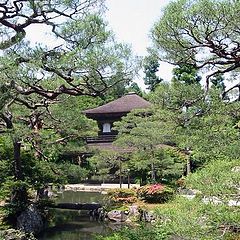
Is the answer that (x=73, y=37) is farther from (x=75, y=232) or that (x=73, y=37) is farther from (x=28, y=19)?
(x=75, y=232)

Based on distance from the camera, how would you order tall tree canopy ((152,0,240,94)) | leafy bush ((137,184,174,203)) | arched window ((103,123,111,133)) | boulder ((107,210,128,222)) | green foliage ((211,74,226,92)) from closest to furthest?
tall tree canopy ((152,0,240,94)), green foliage ((211,74,226,92)), boulder ((107,210,128,222)), leafy bush ((137,184,174,203)), arched window ((103,123,111,133))

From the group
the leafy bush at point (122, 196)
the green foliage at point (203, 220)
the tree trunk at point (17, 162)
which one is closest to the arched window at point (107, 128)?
the leafy bush at point (122, 196)

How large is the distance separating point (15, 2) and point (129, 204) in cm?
820

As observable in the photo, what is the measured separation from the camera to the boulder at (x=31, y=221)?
34.7 feet

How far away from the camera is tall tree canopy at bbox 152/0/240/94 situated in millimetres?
5984

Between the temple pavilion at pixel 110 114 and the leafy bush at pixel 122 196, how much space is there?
9.32 meters

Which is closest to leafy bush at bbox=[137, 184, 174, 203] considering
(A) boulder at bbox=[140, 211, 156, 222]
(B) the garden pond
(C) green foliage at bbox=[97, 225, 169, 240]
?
(A) boulder at bbox=[140, 211, 156, 222]

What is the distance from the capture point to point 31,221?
35.3ft

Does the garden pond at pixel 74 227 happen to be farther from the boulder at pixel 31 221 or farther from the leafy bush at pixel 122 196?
the leafy bush at pixel 122 196

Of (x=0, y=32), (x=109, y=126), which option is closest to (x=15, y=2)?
(x=0, y=32)

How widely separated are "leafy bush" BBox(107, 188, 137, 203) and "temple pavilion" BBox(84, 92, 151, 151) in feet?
30.6

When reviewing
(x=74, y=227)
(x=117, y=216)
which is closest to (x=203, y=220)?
(x=74, y=227)

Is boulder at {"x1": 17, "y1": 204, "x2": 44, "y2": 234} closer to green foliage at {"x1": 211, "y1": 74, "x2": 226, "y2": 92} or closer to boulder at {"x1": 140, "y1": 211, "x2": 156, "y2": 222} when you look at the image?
boulder at {"x1": 140, "y1": 211, "x2": 156, "y2": 222}

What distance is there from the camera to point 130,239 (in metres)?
6.40
